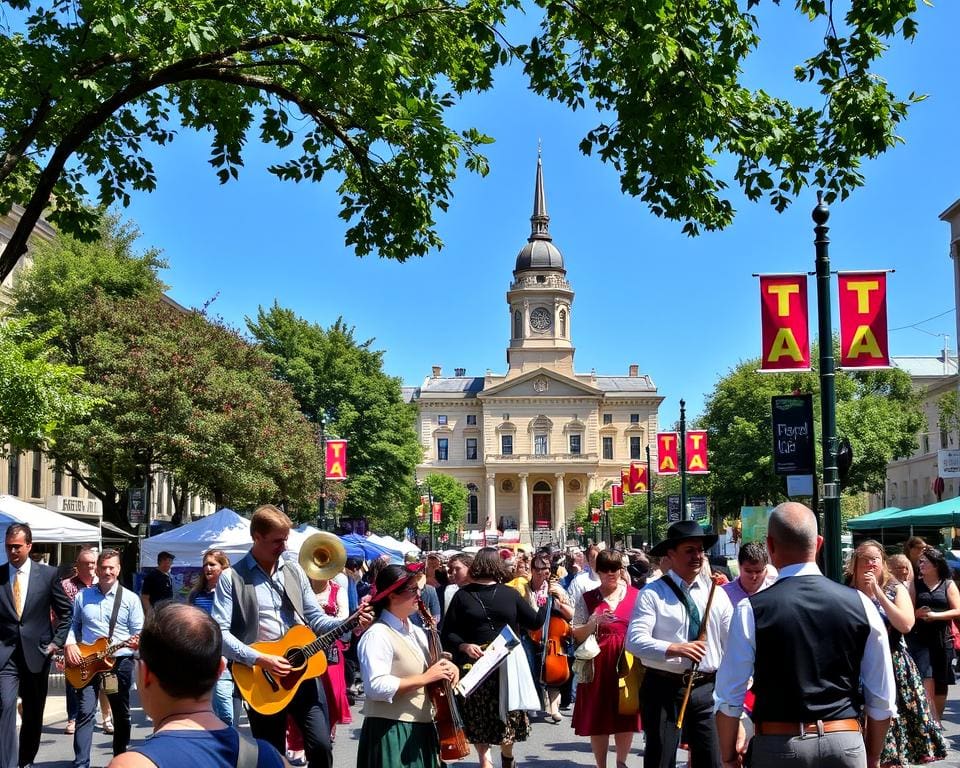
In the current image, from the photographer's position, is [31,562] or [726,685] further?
[31,562]

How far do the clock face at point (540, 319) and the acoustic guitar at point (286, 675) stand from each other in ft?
359

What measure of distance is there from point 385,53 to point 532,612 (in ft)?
14.8

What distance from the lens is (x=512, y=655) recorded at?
7574mm

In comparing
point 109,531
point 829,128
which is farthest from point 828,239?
point 109,531

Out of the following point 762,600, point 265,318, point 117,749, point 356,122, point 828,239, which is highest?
point 265,318

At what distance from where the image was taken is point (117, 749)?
9227 millimetres

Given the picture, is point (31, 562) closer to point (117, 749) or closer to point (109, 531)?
point (117, 749)

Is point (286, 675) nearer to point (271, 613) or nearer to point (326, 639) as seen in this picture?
point (326, 639)

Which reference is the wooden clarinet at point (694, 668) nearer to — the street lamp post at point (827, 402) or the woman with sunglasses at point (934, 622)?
the street lamp post at point (827, 402)

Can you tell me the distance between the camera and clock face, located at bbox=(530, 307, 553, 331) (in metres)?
115

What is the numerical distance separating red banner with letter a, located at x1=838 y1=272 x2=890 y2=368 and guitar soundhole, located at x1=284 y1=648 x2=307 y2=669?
754 centimetres

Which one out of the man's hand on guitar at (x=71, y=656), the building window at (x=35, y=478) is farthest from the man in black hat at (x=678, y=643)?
the building window at (x=35, y=478)

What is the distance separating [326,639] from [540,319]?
109825mm

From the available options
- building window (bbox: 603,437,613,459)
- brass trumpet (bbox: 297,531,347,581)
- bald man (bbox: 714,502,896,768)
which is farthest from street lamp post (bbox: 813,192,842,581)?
building window (bbox: 603,437,613,459)
